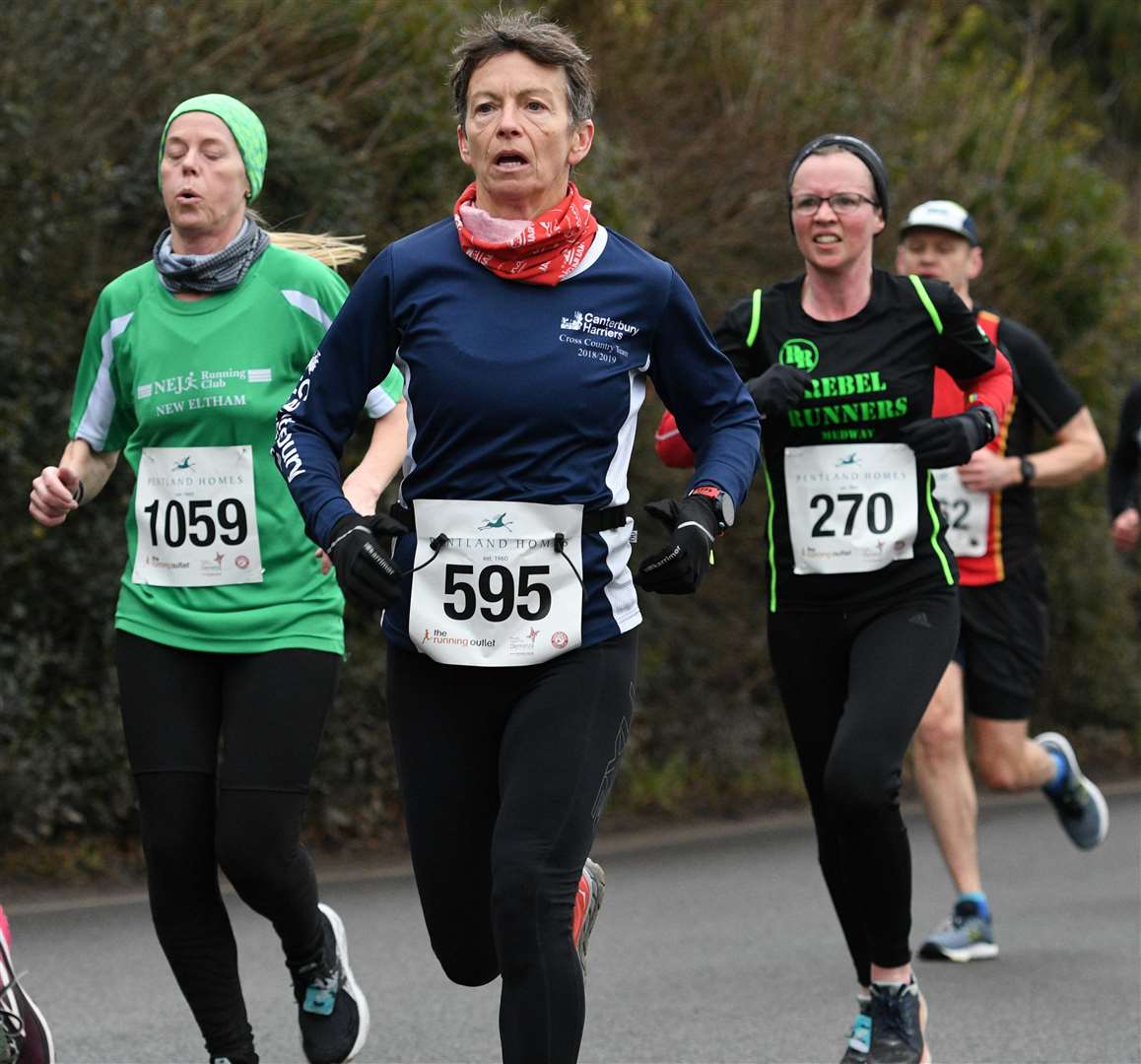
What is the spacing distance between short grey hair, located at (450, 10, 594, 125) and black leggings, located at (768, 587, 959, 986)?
1713 mm

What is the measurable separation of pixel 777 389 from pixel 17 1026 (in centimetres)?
233

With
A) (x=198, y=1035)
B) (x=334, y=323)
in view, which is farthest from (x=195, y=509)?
(x=198, y=1035)

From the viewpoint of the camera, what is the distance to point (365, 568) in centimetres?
389

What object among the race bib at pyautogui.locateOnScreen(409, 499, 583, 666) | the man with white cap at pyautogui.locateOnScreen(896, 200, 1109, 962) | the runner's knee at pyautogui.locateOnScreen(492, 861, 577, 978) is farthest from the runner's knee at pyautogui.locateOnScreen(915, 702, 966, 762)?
the runner's knee at pyautogui.locateOnScreen(492, 861, 577, 978)

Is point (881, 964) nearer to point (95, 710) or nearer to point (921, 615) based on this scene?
point (921, 615)

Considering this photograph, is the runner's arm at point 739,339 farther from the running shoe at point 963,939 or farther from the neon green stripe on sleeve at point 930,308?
the running shoe at point 963,939

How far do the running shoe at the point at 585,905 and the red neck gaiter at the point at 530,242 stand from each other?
111 centimetres

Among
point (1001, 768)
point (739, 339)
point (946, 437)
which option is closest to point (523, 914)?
point (946, 437)

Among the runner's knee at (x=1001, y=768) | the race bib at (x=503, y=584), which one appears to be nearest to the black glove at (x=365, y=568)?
the race bib at (x=503, y=584)

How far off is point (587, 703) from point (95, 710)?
4.75 m

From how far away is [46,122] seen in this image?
8570 mm

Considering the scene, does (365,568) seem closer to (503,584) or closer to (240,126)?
(503,584)

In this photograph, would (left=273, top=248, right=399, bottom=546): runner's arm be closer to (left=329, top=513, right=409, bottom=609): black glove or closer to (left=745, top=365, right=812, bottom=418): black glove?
(left=329, top=513, right=409, bottom=609): black glove

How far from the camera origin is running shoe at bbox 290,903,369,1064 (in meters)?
5.16
